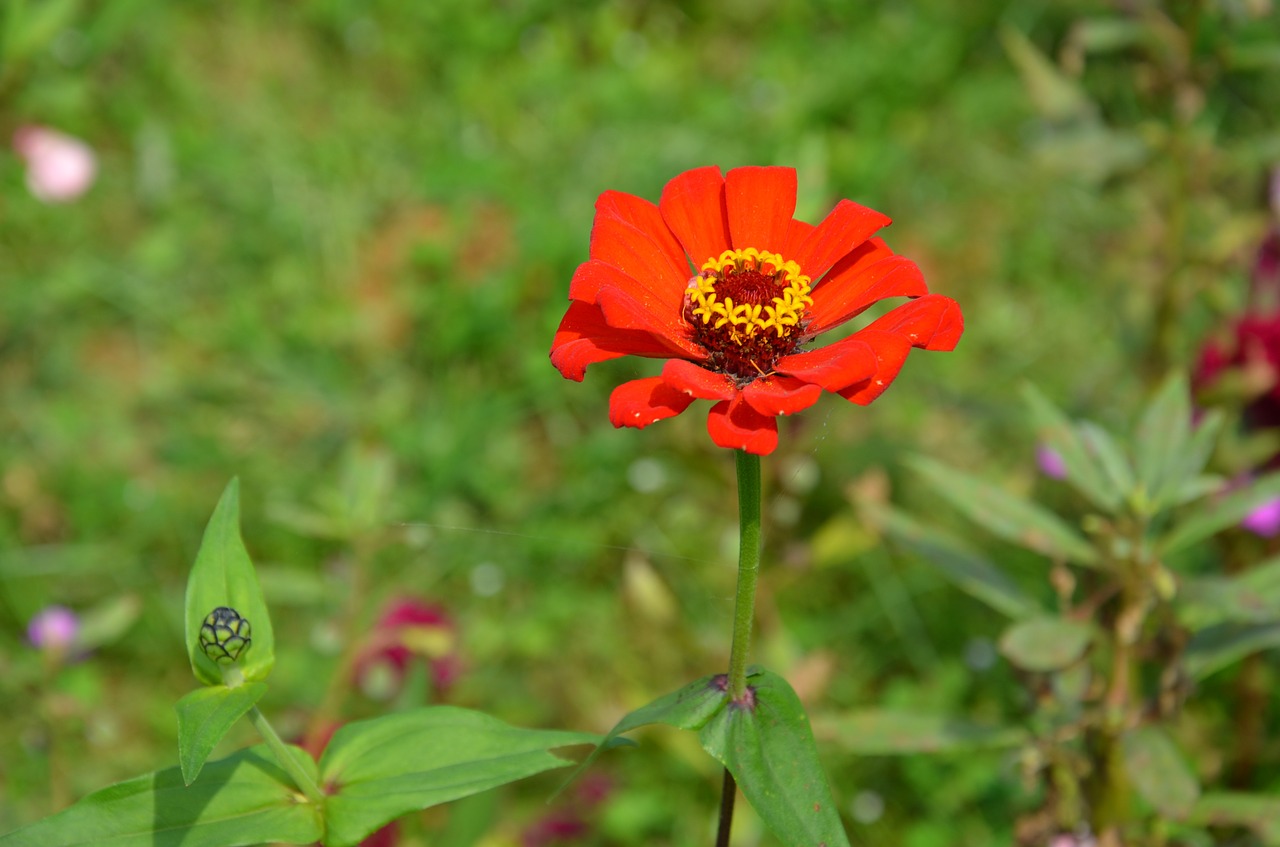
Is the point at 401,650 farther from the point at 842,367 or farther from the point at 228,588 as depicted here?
the point at 842,367

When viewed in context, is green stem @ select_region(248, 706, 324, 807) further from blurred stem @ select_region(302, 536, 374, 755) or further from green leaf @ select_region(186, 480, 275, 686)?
blurred stem @ select_region(302, 536, 374, 755)

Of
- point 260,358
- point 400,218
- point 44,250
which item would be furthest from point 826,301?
point 44,250

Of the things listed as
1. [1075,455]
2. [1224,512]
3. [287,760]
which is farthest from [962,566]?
[287,760]

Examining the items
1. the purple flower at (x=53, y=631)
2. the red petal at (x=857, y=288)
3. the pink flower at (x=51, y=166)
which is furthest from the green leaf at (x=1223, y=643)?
the pink flower at (x=51, y=166)

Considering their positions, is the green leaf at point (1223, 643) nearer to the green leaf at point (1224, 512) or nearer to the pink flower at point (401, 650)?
the green leaf at point (1224, 512)

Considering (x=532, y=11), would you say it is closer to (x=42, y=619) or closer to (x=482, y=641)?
(x=482, y=641)
